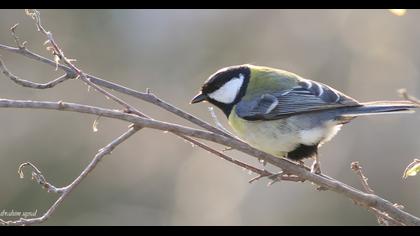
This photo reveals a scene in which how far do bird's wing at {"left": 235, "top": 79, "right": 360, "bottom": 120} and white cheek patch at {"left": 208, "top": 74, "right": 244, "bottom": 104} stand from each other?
0.07 m

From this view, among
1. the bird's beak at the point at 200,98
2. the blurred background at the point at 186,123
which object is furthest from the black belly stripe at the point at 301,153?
the blurred background at the point at 186,123

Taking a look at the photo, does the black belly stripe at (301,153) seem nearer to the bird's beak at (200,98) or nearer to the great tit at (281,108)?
the great tit at (281,108)

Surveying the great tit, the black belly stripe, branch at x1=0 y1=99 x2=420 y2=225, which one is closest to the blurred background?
the great tit

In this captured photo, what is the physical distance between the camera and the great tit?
3209mm

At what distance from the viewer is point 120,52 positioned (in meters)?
7.68

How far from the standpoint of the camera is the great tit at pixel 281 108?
3.21 metres

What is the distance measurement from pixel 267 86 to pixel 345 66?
13.0ft

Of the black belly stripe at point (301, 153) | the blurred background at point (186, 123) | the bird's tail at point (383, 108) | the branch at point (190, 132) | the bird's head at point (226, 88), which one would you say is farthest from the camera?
the blurred background at point (186, 123)

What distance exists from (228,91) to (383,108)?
3.00 ft

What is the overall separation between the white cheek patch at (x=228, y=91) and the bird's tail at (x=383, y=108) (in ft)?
1.99

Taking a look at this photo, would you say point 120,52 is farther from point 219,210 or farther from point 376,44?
point 376,44

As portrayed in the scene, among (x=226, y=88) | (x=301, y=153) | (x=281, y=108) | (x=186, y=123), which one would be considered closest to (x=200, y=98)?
(x=226, y=88)

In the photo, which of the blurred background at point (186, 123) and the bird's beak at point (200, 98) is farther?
the blurred background at point (186, 123)
